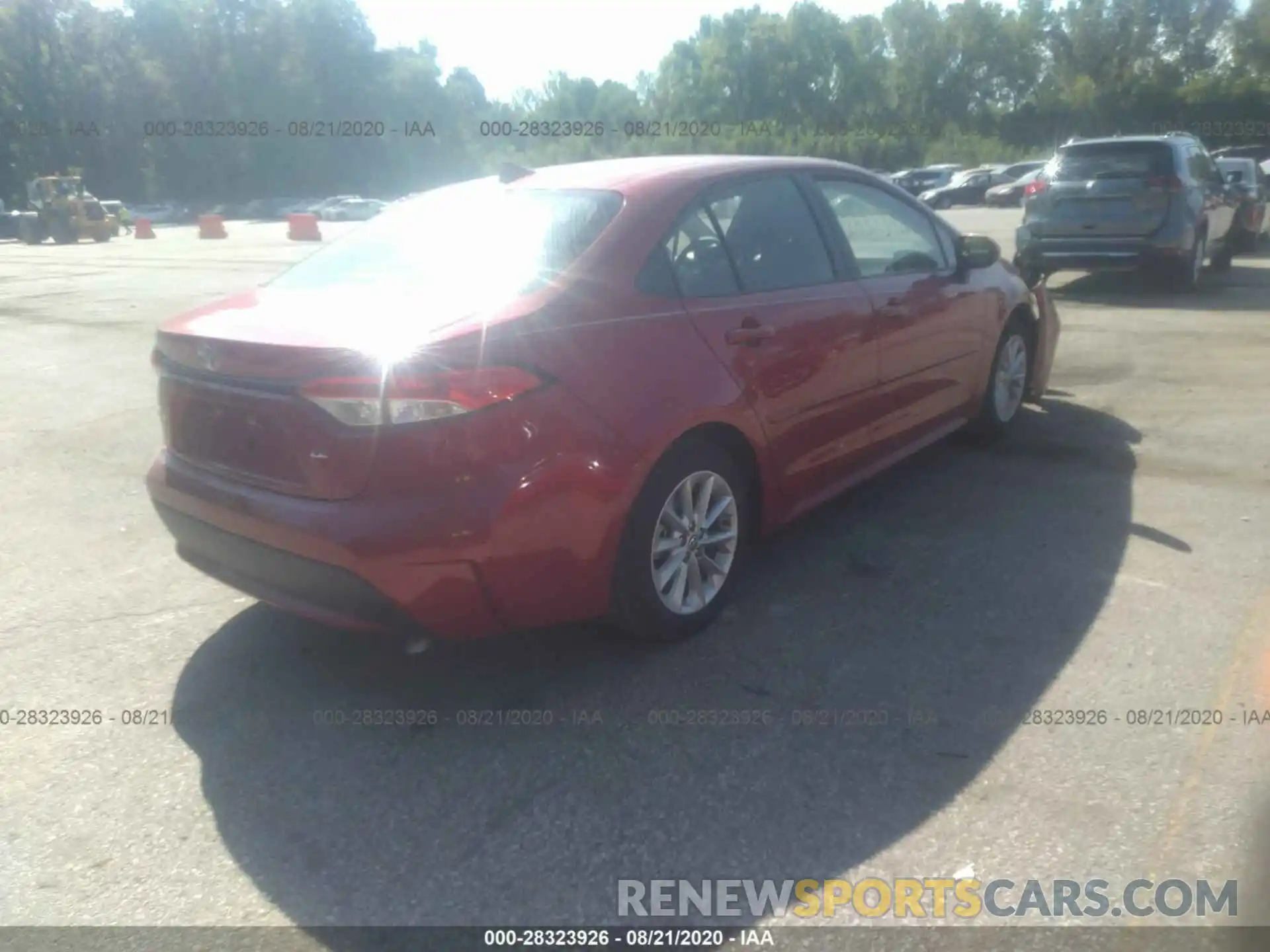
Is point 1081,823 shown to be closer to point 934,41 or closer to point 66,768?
point 66,768

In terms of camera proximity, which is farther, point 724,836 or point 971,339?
point 971,339

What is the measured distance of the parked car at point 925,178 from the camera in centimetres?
4447

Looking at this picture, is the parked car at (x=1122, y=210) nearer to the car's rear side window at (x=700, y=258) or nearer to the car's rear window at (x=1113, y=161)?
the car's rear window at (x=1113, y=161)

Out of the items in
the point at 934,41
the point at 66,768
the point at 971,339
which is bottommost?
the point at 66,768

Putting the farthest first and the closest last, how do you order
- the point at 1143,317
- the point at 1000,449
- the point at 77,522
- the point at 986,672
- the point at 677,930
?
the point at 1143,317, the point at 1000,449, the point at 77,522, the point at 986,672, the point at 677,930

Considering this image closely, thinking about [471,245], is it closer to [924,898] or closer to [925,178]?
[924,898]

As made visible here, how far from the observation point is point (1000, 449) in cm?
634

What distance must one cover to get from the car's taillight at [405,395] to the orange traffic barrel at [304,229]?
30185 mm

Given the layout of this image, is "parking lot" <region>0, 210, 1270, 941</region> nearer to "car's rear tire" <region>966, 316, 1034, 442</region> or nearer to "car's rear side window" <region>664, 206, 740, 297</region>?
"car's rear tire" <region>966, 316, 1034, 442</region>

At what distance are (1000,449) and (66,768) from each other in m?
4.79

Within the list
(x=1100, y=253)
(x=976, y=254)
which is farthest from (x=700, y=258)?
(x=1100, y=253)

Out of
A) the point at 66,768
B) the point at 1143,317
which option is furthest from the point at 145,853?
the point at 1143,317

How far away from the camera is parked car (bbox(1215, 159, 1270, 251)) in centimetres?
1448

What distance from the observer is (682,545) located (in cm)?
397
